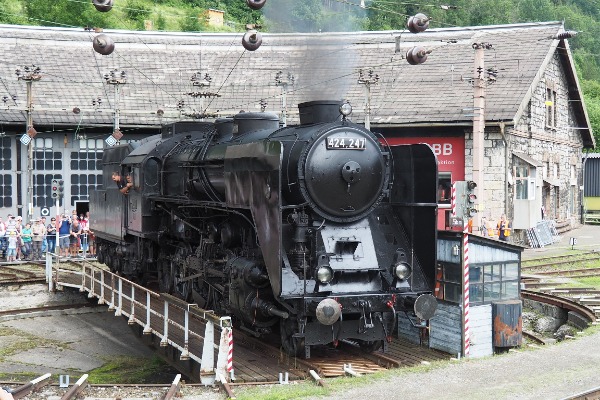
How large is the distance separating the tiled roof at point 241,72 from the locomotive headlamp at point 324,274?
1560 cm

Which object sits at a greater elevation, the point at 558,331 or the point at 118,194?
the point at 118,194

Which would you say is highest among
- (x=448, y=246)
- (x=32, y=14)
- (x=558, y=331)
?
(x=32, y=14)

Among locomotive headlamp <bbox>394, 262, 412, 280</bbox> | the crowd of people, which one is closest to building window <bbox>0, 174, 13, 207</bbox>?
the crowd of people

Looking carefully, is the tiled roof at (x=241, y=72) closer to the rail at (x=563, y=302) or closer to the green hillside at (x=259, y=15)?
the green hillside at (x=259, y=15)

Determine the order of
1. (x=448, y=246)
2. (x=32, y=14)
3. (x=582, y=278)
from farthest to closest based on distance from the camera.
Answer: (x=32, y=14) → (x=582, y=278) → (x=448, y=246)

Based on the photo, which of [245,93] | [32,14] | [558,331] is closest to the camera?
[558,331]

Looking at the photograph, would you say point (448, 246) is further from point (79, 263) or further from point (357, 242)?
point (79, 263)

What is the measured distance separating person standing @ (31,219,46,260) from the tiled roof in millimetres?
4386

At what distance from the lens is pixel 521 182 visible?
92.2ft

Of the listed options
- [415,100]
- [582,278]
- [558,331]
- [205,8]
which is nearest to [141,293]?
[558,331]

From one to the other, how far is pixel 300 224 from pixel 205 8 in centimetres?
6009

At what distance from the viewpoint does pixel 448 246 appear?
12.5 metres

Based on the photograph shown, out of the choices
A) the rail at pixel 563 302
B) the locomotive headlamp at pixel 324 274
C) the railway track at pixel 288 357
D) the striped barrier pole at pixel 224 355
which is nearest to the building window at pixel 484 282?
the railway track at pixel 288 357

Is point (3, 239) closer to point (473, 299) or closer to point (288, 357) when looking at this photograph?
point (288, 357)
